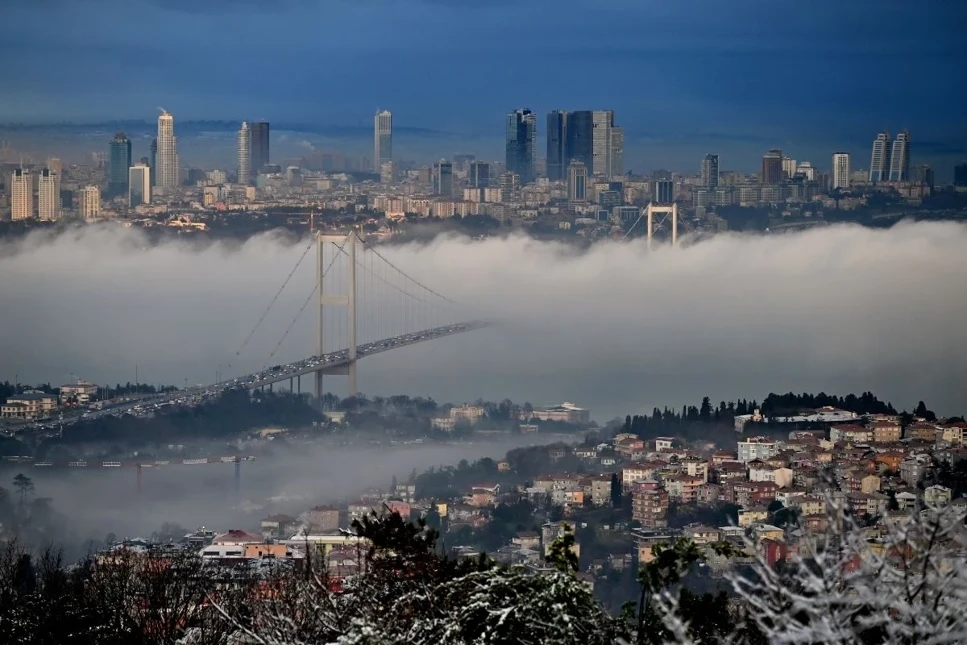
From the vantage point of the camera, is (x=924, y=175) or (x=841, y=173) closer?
(x=924, y=175)

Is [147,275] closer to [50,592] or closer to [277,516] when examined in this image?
[277,516]

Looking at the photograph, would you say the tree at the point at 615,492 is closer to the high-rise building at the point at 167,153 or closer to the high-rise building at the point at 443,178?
the high-rise building at the point at 443,178

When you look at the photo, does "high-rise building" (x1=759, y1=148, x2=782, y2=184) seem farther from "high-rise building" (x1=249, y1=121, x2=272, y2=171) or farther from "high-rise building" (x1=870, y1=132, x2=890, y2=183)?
"high-rise building" (x1=249, y1=121, x2=272, y2=171)

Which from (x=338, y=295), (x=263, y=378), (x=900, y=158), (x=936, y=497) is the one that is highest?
(x=900, y=158)

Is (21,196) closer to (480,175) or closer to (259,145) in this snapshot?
(259,145)

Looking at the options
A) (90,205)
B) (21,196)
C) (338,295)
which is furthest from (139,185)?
(338,295)

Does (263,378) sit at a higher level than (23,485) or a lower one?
higher

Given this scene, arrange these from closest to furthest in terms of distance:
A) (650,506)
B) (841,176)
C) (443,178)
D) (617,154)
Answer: (650,506), (841,176), (617,154), (443,178)
